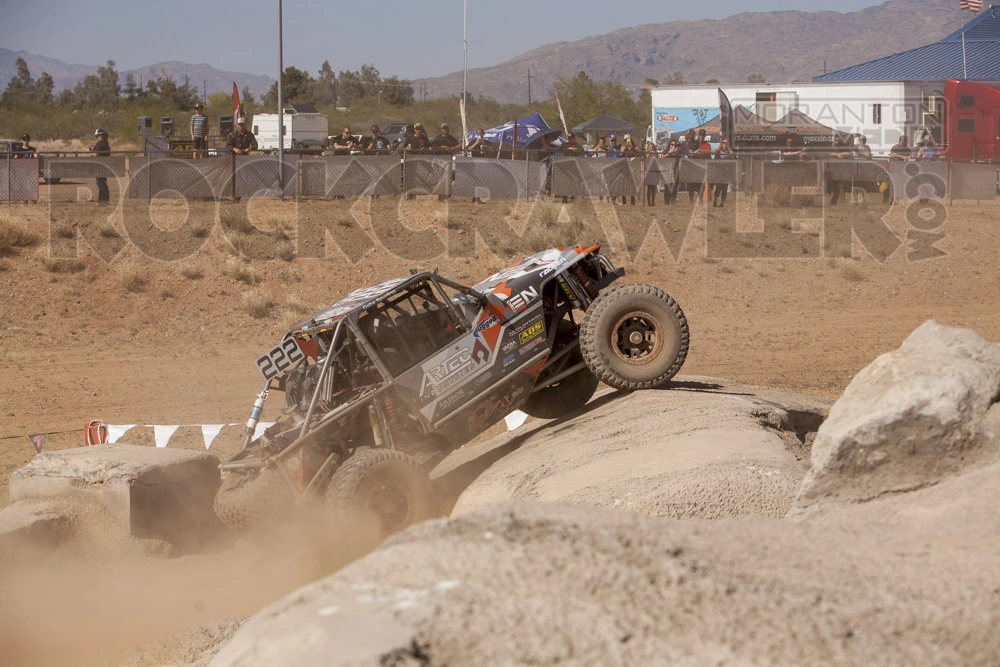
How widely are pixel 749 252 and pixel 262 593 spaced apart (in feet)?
51.9

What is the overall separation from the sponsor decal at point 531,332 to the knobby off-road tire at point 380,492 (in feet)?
4.86

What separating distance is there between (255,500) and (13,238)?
39.6 feet

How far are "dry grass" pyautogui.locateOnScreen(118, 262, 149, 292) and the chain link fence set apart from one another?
3867 millimetres

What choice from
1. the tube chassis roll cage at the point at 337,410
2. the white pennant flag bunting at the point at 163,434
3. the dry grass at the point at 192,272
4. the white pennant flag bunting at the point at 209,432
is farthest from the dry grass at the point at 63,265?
the tube chassis roll cage at the point at 337,410

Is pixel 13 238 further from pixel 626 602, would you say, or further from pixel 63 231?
pixel 626 602

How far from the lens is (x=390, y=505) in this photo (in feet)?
25.0

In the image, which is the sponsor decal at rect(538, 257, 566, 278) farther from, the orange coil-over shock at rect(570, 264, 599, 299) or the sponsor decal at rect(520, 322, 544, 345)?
the sponsor decal at rect(520, 322, 544, 345)

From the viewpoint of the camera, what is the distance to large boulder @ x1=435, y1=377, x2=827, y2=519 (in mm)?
6223

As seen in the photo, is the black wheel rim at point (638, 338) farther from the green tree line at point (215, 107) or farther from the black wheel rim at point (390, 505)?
the green tree line at point (215, 107)

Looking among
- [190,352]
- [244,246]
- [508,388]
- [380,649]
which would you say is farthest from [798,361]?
[380,649]

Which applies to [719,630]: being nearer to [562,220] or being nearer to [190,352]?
[190,352]

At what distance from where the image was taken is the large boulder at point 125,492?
791 cm

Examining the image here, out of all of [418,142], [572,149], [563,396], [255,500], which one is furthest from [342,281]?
[255,500]

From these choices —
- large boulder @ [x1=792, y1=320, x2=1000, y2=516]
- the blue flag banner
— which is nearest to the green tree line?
the blue flag banner
